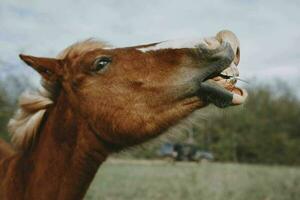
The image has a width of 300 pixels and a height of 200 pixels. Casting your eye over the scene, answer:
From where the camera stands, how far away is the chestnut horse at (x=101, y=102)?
10.4 ft

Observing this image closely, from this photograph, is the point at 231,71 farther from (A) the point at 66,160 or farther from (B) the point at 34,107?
(B) the point at 34,107

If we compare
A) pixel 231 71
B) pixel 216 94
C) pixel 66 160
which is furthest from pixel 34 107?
pixel 231 71

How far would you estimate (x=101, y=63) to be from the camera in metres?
3.52

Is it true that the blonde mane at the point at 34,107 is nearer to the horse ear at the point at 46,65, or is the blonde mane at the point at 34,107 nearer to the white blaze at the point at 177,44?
the horse ear at the point at 46,65

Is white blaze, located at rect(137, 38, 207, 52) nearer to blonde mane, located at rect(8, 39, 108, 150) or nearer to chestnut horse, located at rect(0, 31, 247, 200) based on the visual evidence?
chestnut horse, located at rect(0, 31, 247, 200)

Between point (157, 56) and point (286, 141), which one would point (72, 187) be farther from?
point (286, 141)

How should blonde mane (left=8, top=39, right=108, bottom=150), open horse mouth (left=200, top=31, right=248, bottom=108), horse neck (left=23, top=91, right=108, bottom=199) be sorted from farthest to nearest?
blonde mane (left=8, top=39, right=108, bottom=150)
horse neck (left=23, top=91, right=108, bottom=199)
open horse mouth (left=200, top=31, right=248, bottom=108)

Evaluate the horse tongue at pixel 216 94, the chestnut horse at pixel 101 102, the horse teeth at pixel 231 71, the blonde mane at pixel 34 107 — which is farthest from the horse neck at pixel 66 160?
the horse teeth at pixel 231 71

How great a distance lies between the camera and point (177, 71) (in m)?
3.24

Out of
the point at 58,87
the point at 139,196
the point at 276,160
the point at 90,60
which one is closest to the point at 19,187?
the point at 58,87

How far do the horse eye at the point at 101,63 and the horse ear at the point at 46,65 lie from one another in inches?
12.9

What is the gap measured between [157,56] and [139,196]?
6.50m

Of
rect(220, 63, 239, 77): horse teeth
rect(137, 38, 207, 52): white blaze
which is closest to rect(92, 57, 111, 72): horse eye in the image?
rect(137, 38, 207, 52): white blaze

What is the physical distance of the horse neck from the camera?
343cm
